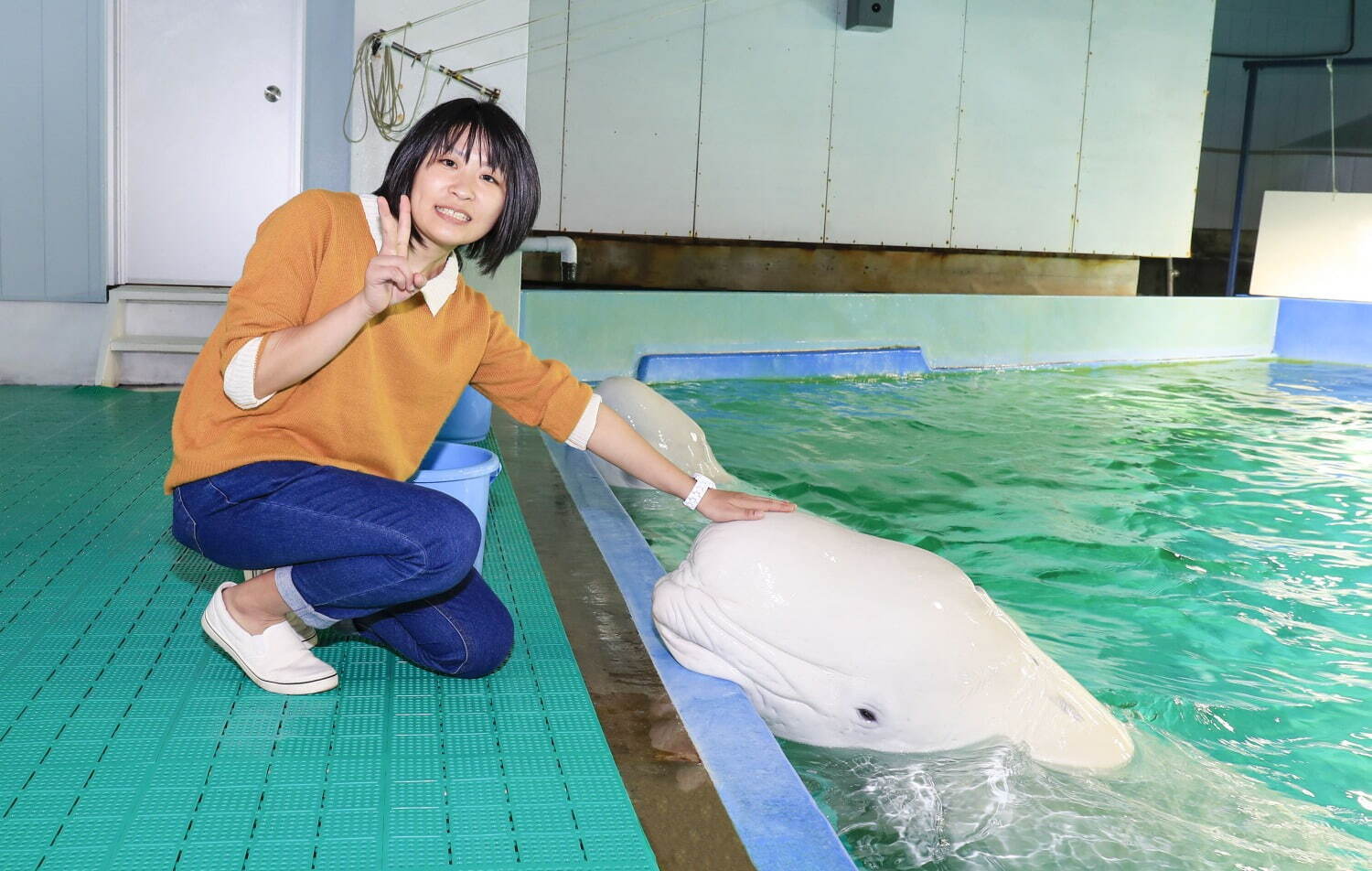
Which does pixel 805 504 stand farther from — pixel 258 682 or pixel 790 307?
pixel 790 307

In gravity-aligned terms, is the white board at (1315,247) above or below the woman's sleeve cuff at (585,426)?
above

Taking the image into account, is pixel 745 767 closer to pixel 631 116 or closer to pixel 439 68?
pixel 439 68

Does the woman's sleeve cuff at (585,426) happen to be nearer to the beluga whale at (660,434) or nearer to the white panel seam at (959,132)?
→ the beluga whale at (660,434)

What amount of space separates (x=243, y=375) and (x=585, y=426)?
89 centimetres

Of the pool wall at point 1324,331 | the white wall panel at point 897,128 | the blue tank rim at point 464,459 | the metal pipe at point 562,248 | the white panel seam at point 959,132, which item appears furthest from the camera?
the pool wall at point 1324,331

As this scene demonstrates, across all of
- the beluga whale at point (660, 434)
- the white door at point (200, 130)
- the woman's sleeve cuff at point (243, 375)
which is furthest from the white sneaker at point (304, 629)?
the white door at point (200, 130)

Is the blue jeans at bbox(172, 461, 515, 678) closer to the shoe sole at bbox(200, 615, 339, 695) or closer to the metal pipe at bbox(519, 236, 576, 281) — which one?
the shoe sole at bbox(200, 615, 339, 695)

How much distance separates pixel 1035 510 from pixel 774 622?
11.3 feet

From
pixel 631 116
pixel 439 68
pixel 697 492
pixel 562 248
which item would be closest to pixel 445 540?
pixel 697 492

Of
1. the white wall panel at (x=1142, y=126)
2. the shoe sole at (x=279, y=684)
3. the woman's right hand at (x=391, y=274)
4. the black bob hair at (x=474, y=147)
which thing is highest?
the white wall panel at (x=1142, y=126)

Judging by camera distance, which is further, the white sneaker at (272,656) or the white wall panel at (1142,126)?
the white wall panel at (1142,126)

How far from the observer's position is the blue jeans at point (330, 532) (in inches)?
89.7

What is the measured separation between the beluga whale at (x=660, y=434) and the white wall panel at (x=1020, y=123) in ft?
23.4

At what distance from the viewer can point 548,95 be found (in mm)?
9438
